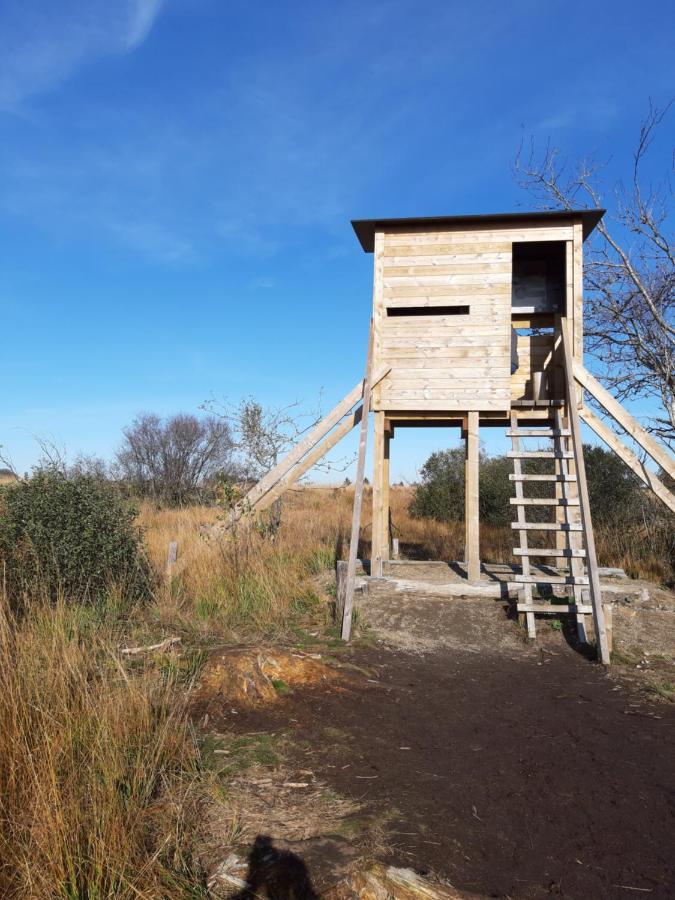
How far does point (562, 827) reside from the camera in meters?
3.87

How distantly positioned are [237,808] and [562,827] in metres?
1.90

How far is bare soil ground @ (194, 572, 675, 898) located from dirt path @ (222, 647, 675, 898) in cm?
1

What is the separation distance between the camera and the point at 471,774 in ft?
15.0

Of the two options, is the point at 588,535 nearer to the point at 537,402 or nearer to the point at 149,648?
the point at 537,402

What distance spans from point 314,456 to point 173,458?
15.7 m

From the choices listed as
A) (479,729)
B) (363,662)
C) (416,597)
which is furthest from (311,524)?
(479,729)

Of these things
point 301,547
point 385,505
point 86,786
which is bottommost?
point 86,786

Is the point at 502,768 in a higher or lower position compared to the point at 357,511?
lower

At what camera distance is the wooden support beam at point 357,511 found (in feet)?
26.0

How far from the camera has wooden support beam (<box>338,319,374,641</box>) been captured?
26.0 ft

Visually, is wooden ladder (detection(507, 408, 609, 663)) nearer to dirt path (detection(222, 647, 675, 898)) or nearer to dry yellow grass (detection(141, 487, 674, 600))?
dirt path (detection(222, 647, 675, 898))

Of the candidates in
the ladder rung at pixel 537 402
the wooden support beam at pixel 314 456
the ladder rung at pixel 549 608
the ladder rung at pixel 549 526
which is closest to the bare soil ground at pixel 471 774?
the ladder rung at pixel 549 608

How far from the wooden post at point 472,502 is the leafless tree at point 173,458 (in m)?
14.5

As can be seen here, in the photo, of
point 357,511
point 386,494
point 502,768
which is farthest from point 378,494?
point 502,768
